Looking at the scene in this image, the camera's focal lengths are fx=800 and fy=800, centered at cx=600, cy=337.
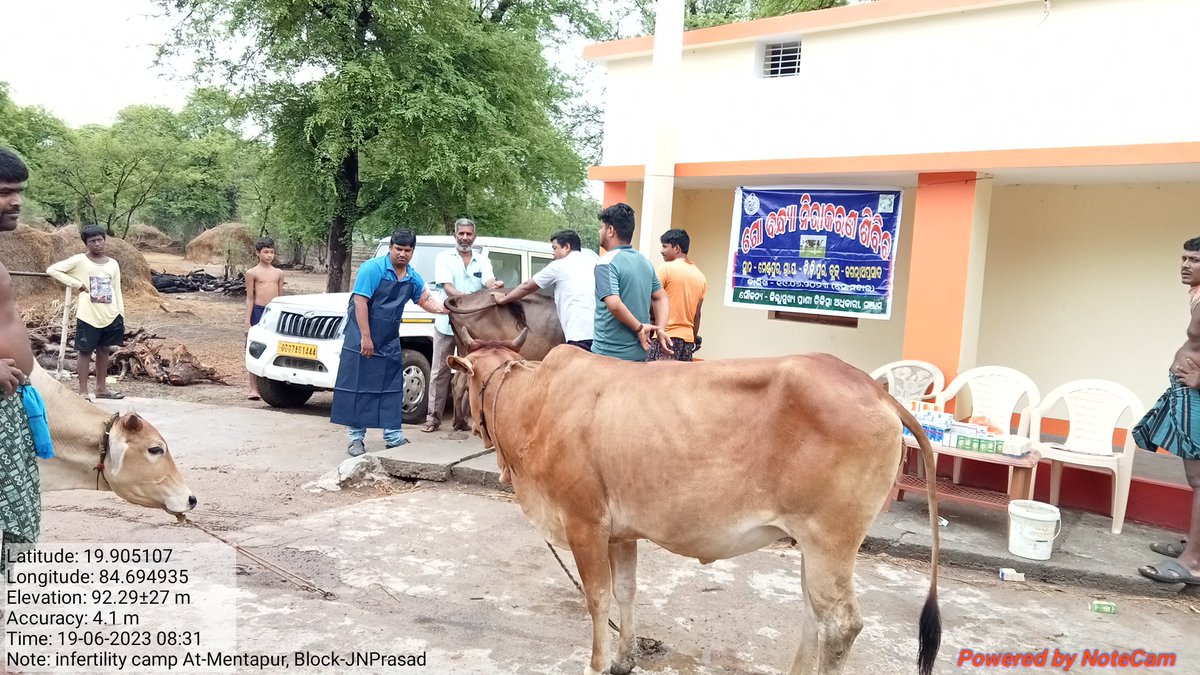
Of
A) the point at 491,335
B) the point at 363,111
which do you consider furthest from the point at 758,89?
the point at 363,111

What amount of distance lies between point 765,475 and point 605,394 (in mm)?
751

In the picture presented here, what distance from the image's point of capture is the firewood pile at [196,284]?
22.1m

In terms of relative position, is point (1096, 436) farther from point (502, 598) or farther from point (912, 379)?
point (502, 598)

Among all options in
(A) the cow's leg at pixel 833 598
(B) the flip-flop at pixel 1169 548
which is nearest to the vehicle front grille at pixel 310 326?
(A) the cow's leg at pixel 833 598

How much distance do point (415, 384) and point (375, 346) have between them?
155cm

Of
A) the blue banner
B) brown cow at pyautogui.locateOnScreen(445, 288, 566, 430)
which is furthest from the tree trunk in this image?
brown cow at pyautogui.locateOnScreen(445, 288, 566, 430)

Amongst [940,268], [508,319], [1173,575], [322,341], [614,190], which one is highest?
[614,190]

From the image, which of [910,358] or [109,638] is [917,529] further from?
[109,638]

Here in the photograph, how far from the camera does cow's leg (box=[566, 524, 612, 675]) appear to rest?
327 cm

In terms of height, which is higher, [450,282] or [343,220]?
[343,220]

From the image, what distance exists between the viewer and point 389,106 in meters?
12.9

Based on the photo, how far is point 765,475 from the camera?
3029 millimetres

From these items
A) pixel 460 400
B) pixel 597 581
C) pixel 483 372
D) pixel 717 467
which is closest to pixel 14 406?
pixel 483 372

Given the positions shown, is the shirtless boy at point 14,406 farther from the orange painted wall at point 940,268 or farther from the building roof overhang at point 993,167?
the orange painted wall at point 940,268
